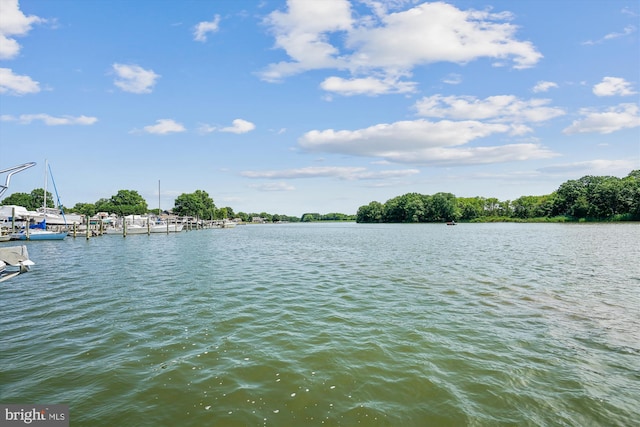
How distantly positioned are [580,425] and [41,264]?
34636mm

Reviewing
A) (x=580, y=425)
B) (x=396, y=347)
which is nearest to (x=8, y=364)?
(x=396, y=347)

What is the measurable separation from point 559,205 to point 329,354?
6481 inches

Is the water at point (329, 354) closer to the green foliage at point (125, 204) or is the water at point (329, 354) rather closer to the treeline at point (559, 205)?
the treeline at point (559, 205)

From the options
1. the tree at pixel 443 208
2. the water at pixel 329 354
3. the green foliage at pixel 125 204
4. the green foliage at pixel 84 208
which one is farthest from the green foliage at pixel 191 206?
the water at pixel 329 354

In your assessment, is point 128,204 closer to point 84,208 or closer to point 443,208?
point 84,208

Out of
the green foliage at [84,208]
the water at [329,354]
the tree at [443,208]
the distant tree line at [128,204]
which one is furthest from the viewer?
the tree at [443,208]

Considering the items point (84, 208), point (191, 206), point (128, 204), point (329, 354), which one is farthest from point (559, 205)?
point (84, 208)

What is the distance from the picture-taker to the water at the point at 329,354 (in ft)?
19.0

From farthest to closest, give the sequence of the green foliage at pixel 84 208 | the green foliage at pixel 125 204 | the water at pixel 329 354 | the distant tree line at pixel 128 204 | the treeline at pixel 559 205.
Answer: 1. the green foliage at pixel 84 208
2. the green foliage at pixel 125 204
3. the distant tree line at pixel 128 204
4. the treeline at pixel 559 205
5. the water at pixel 329 354

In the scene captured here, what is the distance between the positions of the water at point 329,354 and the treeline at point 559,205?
127792 millimetres

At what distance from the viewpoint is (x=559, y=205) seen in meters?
139

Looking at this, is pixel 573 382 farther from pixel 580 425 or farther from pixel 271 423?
pixel 271 423

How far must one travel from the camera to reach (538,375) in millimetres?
7047

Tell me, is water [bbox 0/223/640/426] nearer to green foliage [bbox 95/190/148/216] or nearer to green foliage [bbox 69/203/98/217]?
green foliage [bbox 95/190/148/216]
